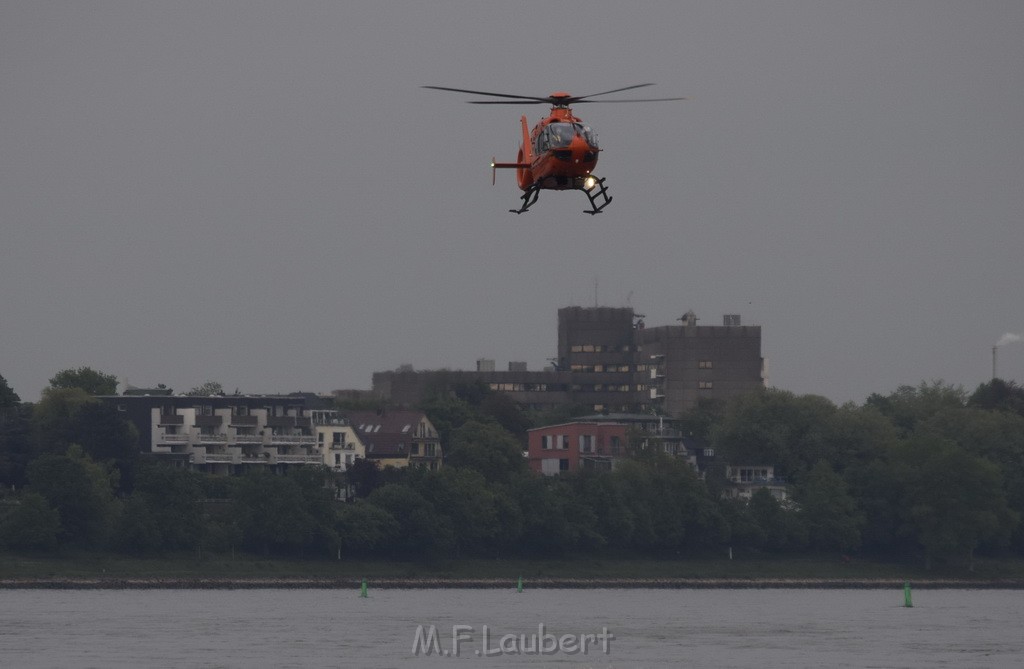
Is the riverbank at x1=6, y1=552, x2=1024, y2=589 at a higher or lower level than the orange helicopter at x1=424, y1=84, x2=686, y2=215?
lower

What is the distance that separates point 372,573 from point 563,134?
115 m

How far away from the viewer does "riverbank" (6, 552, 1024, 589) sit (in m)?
170

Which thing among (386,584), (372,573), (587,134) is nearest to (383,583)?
(386,584)

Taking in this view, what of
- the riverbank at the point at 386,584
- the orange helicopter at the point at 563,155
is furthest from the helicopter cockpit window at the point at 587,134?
the riverbank at the point at 386,584

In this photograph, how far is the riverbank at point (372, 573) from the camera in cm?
17050
